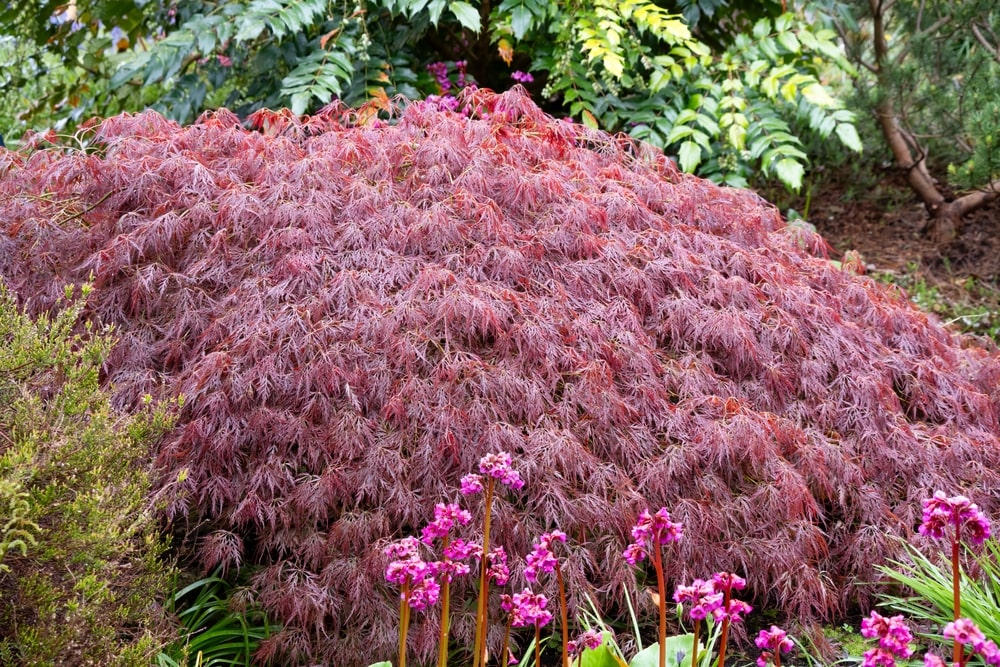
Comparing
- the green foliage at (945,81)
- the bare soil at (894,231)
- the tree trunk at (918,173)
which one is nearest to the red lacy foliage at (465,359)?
the green foliage at (945,81)

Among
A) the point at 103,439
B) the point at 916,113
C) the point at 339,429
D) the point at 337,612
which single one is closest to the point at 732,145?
the point at 916,113

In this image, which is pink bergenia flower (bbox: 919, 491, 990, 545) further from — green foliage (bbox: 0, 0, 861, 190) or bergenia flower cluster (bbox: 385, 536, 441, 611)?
green foliage (bbox: 0, 0, 861, 190)

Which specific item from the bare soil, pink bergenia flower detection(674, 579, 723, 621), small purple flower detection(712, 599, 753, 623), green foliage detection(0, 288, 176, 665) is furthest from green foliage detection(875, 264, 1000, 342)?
green foliage detection(0, 288, 176, 665)

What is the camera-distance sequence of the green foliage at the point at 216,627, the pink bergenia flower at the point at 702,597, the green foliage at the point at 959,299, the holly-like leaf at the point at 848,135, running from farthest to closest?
the green foliage at the point at 959,299, the holly-like leaf at the point at 848,135, the green foliage at the point at 216,627, the pink bergenia flower at the point at 702,597

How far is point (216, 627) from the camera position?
2521 millimetres

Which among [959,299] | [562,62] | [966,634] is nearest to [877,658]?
[966,634]

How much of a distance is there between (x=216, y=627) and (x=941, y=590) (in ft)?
6.66

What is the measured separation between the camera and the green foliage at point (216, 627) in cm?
247

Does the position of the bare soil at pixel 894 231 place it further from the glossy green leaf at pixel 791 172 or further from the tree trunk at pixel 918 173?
the glossy green leaf at pixel 791 172

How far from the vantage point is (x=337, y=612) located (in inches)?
94.9

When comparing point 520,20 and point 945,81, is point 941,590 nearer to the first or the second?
point 520,20

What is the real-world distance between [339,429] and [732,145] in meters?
3.08

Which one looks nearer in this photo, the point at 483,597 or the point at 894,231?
the point at 483,597

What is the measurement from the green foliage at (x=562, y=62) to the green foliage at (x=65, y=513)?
8.08 ft
